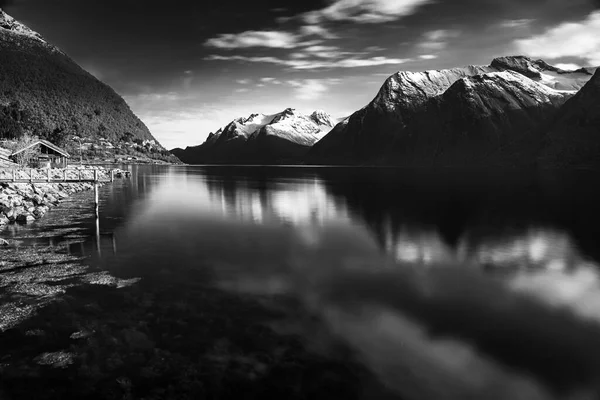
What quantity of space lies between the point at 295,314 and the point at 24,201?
164ft

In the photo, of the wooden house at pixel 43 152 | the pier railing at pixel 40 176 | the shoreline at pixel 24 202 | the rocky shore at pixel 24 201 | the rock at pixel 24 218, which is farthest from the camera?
the wooden house at pixel 43 152

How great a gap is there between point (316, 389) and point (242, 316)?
7.49 metres

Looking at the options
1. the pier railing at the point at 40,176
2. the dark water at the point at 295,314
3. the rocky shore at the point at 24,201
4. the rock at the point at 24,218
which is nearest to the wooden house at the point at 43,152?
the pier railing at the point at 40,176

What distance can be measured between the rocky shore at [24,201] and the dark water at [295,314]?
13.8ft

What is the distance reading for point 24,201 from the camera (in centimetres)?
5459

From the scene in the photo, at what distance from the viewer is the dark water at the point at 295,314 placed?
51.8 ft

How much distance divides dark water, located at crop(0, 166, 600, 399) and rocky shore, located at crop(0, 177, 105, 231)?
4193mm

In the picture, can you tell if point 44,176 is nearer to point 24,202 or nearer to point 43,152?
point 43,152

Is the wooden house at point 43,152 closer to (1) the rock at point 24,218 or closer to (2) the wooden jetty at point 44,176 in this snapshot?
(2) the wooden jetty at point 44,176

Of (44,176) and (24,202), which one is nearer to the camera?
(24,202)

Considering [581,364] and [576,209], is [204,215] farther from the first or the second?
[576,209]

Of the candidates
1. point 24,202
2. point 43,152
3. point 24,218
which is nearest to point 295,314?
point 24,218

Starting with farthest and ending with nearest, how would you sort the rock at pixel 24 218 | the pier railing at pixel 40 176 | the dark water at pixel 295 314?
the pier railing at pixel 40 176
the rock at pixel 24 218
the dark water at pixel 295 314

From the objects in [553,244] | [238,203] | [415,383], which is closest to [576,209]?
[553,244]
